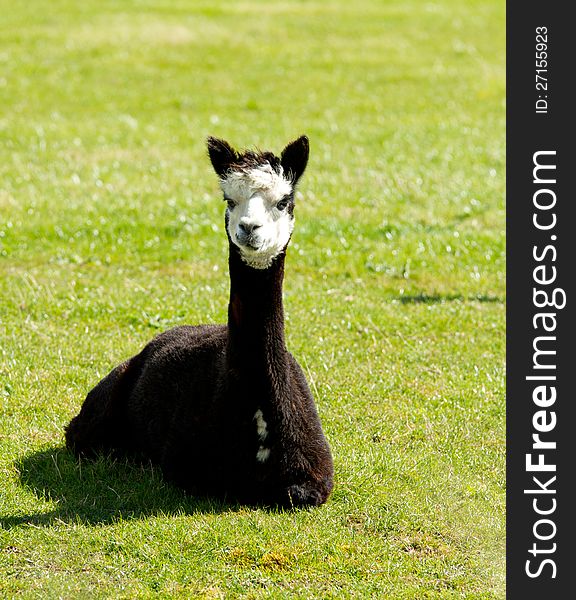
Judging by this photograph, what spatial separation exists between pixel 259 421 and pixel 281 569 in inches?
40.7

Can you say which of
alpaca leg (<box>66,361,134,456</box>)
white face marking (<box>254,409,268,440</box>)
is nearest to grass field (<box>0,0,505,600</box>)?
alpaca leg (<box>66,361,134,456</box>)

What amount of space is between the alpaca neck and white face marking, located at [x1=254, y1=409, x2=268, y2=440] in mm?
294

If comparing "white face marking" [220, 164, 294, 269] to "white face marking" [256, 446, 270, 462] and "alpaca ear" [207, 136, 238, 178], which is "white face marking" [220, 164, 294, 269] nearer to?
"alpaca ear" [207, 136, 238, 178]

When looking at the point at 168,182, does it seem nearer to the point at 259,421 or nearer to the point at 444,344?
the point at 444,344

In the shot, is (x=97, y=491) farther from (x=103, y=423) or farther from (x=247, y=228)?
(x=247, y=228)

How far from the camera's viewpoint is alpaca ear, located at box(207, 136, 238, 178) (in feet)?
23.9

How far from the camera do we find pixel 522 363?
26.7ft

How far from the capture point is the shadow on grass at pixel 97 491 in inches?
289

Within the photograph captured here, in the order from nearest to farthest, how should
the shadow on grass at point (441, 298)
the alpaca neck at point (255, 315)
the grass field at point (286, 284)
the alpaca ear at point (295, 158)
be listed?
the grass field at point (286, 284) < the alpaca neck at point (255, 315) < the alpaca ear at point (295, 158) < the shadow on grass at point (441, 298)

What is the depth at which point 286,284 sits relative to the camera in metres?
13.5

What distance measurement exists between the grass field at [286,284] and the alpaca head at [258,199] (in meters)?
1.81

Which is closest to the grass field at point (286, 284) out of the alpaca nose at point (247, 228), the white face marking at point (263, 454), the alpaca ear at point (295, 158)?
the white face marking at point (263, 454)

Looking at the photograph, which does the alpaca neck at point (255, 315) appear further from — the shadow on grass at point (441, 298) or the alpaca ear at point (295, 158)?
the shadow on grass at point (441, 298)

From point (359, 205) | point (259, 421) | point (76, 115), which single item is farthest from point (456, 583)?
point (76, 115)
